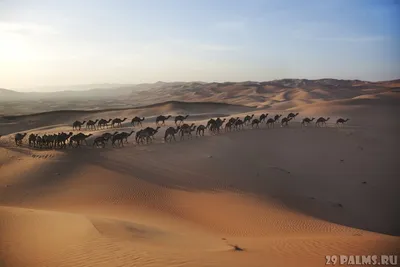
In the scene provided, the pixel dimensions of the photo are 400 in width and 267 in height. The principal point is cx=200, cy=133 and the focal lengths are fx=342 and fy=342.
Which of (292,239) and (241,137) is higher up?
(241,137)

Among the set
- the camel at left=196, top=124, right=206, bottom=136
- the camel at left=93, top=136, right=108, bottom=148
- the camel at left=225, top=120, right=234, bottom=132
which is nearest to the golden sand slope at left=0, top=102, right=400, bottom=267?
the camel at left=93, top=136, right=108, bottom=148

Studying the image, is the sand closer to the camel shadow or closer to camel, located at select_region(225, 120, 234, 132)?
the camel shadow

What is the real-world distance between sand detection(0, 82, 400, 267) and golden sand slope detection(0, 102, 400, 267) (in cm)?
5

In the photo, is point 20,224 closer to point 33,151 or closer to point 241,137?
point 33,151

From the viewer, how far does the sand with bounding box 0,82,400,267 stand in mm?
9195

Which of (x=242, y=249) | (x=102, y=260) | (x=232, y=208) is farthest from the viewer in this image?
(x=232, y=208)

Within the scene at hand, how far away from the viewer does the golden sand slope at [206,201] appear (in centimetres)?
917

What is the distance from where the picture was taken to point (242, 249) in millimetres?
9719

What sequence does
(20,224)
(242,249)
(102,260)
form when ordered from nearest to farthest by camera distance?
1. (102,260)
2. (242,249)
3. (20,224)

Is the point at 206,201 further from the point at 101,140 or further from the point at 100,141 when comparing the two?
the point at 100,141

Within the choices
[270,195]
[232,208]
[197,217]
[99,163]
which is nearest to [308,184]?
[270,195]

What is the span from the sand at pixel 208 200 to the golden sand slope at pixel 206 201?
52 mm

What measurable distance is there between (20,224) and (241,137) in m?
18.3

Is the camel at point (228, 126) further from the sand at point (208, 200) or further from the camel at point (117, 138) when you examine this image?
the camel at point (117, 138)
